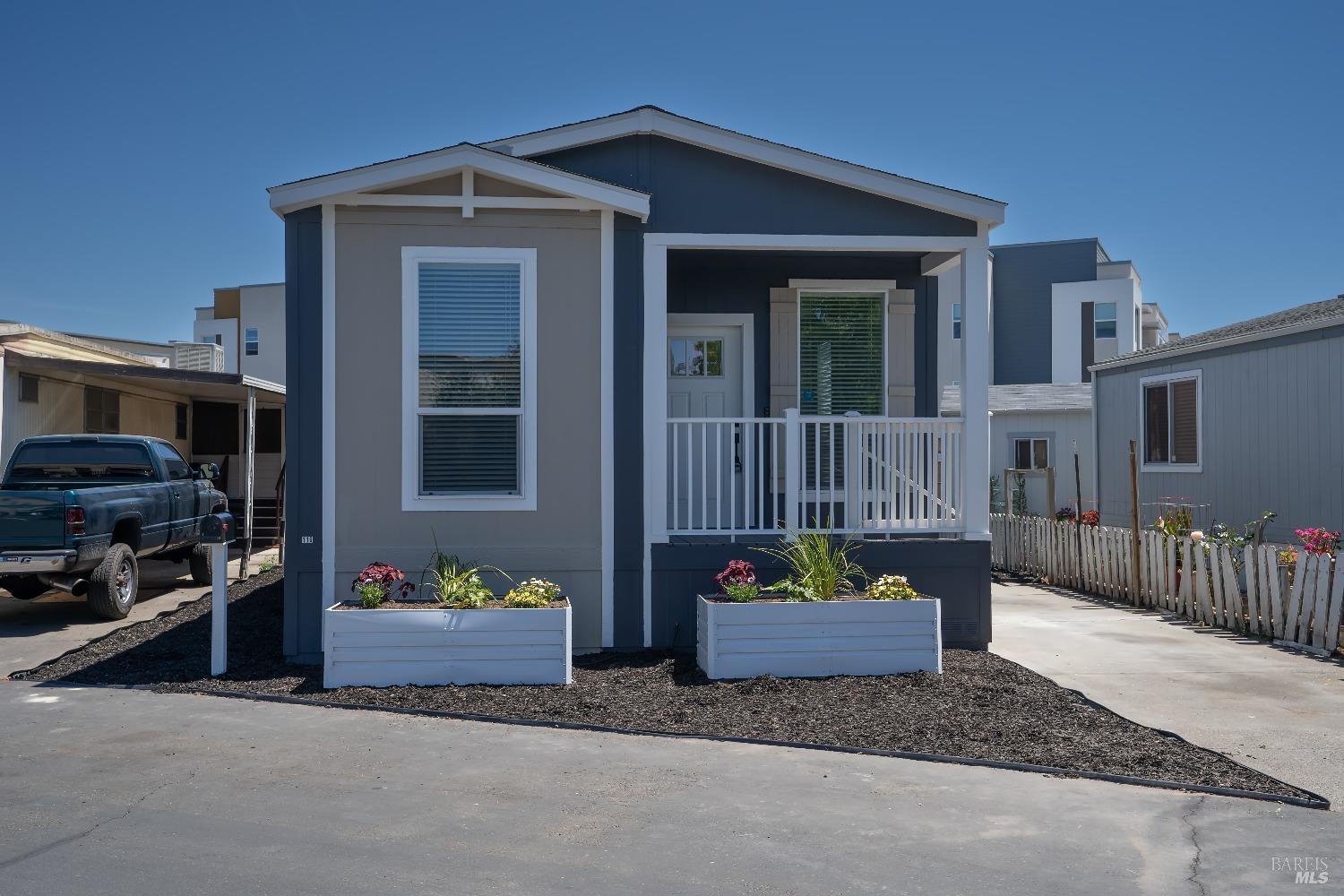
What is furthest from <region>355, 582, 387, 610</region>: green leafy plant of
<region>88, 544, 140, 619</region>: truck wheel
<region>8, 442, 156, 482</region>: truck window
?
<region>8, 442, 156, 482</region>: truck window

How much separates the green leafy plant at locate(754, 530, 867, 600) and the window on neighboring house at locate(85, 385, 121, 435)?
11.5 meters

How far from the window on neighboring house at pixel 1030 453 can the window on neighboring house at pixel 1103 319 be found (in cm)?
997

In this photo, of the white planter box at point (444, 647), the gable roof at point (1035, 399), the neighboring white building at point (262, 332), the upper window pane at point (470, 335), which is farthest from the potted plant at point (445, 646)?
the neighboring white building at point (262, 332)

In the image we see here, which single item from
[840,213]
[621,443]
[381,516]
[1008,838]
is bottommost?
[1008,838]

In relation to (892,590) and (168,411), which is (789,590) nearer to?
(892,590)

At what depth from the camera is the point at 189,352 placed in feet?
91.0

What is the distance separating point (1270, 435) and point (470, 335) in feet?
34.1

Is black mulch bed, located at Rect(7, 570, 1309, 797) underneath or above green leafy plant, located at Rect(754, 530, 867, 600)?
underneath

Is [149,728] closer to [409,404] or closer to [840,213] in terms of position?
[409,404]


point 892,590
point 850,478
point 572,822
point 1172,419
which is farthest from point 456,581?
point 1172,419

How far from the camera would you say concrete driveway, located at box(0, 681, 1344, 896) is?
416 centimetres

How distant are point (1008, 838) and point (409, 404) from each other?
17.9 ft

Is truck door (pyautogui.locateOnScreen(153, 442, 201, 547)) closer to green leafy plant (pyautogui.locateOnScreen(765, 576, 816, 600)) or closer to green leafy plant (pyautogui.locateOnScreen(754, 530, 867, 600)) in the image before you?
green leafy plant (pyautogui.locateOnScreen(754, 530, 867, 600))

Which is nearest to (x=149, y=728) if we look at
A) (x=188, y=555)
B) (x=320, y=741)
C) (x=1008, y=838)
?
(x=320, y=741)
